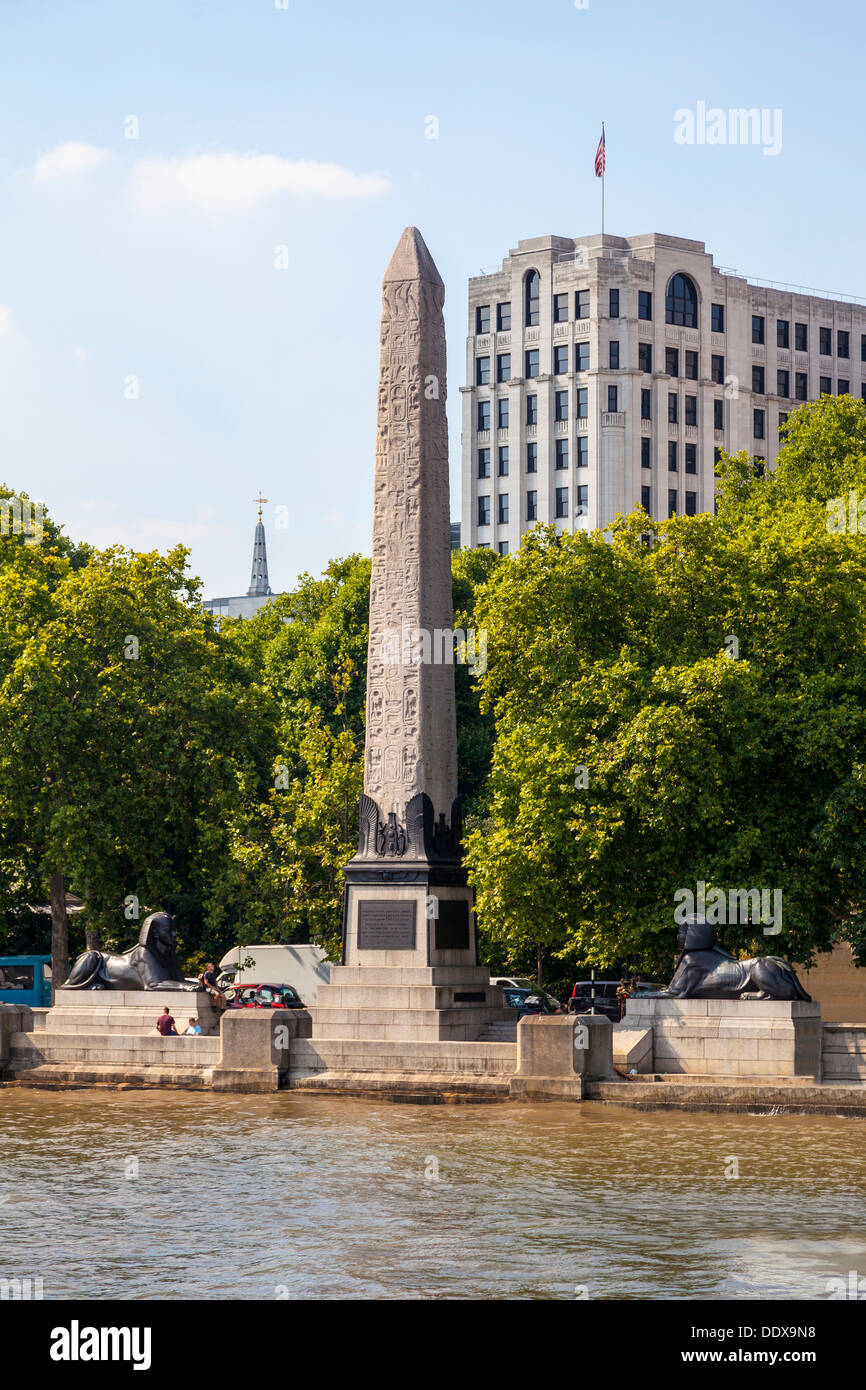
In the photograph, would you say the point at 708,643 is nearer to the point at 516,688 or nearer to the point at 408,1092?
the point at 516,688

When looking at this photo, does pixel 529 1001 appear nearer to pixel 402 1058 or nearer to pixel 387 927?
pixel 387 927

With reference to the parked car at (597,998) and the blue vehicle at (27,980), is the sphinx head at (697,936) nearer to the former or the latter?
the parked car at (597,998)

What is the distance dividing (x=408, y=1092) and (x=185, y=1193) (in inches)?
386

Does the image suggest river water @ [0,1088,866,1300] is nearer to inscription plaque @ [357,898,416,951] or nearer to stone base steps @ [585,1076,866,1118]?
stone base steps @ [585,1076,866,1118]

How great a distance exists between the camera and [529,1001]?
45.2 meters

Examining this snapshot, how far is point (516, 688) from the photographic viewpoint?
4034 cm

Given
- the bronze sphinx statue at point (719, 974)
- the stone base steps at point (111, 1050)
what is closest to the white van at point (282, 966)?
the stone base steps at point (111, 1050)

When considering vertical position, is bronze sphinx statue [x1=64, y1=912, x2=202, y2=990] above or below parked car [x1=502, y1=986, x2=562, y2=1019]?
above

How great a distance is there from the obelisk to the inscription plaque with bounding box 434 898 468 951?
0.04m

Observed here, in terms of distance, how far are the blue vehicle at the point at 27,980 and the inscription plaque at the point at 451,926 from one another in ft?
67.4

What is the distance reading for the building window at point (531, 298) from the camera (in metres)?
112

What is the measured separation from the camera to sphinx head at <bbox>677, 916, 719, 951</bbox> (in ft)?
104

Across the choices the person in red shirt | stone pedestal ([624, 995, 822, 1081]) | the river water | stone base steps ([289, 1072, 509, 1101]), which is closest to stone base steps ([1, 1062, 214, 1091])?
the person in red shirt

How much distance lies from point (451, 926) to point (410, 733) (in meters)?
3.58
